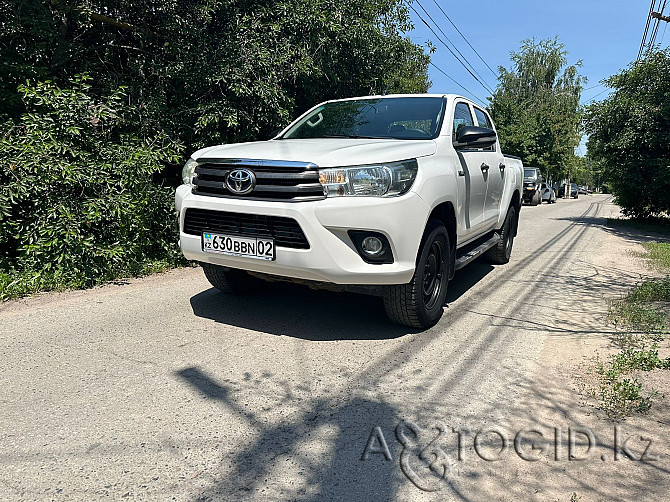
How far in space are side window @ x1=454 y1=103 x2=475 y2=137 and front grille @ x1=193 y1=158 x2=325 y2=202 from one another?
1891mm

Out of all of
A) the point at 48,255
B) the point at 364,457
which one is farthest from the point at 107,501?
the point at 48,255

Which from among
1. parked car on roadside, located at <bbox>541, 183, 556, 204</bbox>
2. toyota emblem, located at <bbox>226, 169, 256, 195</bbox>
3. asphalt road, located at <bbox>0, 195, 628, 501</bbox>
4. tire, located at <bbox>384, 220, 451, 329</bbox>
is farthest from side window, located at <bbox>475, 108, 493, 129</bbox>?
parked car on roadside, located at <bbox>541, 183, 556, 204</bbox>

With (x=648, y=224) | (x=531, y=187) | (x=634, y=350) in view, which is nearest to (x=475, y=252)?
(x=634, y=350)

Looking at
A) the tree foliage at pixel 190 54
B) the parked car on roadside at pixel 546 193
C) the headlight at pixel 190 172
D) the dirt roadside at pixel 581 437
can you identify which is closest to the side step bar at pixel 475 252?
the dirt roadside at pixel 581 437

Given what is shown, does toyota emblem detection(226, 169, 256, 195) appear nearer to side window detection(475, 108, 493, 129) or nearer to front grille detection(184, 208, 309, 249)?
front grille detection(184, 208, 309, 249)

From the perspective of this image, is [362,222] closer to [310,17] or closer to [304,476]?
[304,476]

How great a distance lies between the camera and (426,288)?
4133 mm

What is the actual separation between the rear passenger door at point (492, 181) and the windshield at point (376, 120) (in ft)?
3.96

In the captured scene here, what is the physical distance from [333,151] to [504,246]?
439cm

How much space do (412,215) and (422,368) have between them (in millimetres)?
1035

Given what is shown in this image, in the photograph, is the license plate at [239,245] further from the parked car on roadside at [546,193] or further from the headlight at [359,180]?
the parked car on roadside at [546,193]

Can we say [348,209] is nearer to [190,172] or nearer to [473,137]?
[190,172]

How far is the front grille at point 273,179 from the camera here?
346 cm

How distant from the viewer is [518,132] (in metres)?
35.7
